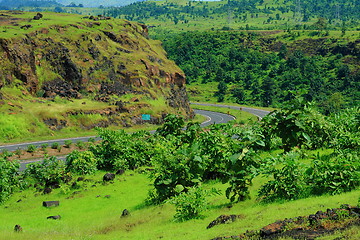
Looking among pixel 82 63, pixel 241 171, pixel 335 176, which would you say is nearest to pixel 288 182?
pixel 335 176

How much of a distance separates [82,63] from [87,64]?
101 cm

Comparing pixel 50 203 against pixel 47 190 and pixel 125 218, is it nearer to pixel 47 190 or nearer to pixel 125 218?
pixel 47 190

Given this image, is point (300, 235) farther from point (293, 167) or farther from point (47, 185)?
point (47, 185)

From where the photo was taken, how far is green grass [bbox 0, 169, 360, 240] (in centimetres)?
1334

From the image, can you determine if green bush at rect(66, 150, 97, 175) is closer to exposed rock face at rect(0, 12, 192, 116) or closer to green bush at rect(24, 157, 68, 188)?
green bush at rect(24, 157, 68, 188)

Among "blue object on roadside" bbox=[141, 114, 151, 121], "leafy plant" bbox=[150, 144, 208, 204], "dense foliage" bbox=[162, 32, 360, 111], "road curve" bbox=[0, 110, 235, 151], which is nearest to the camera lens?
"leafy plant" bbox=[150, 144, 208, 204]

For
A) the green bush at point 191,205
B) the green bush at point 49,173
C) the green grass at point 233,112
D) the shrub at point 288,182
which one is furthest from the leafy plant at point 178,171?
the green grass at point 233,112

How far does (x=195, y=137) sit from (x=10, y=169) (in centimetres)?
1465

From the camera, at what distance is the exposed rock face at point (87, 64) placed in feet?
231

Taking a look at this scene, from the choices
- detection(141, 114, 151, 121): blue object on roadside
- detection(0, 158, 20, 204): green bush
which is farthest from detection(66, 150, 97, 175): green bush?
detection(141, 114, 151, 121): blue object on roadside

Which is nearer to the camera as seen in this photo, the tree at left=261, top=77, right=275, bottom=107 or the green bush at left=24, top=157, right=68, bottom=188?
the green bush at left=24, top=157, right=68, bottom=188

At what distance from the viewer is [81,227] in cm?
1866

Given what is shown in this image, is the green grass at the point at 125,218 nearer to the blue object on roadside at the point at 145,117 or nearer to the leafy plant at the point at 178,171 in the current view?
the leafy plant at the point at 178,171

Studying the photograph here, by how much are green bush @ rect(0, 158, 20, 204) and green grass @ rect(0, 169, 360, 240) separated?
61cm
